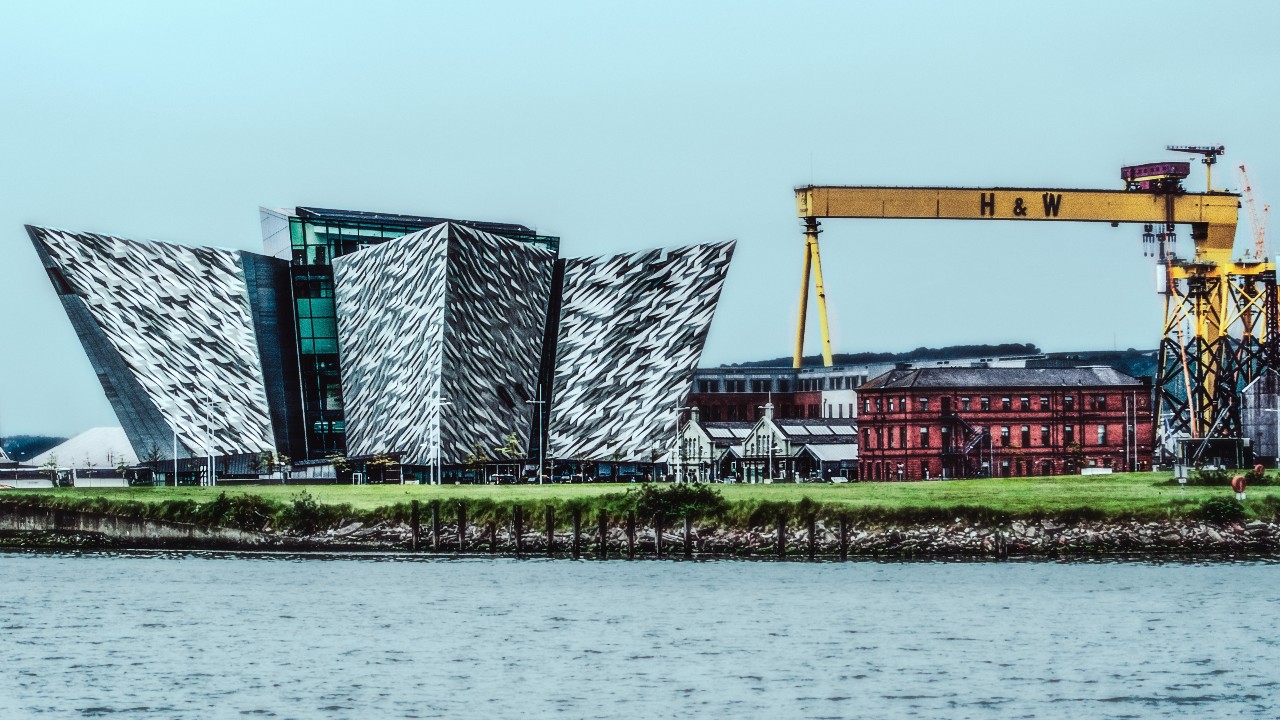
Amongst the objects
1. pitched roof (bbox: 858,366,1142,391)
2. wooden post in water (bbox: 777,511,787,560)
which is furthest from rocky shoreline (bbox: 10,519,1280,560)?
pitched roof (bbox: 858,366,1142,391)

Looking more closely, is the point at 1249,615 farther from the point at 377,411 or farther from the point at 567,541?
the point at 377,411

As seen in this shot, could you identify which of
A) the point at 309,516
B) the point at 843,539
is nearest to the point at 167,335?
the point at 309,516

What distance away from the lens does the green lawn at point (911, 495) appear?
67562mm

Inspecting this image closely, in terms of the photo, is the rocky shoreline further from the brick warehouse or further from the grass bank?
the brick warehouse

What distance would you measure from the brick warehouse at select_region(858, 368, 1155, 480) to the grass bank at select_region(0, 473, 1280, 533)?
75.9ft

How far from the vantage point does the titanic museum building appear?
11350cm

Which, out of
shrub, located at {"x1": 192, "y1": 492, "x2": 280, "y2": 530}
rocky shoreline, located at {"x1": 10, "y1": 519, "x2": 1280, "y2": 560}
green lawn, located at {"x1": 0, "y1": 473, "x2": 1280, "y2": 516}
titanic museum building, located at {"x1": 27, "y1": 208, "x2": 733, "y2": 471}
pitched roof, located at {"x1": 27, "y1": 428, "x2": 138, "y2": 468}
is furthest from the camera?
pitched roof, located at {"x1": 27, "y1": 428, "x2": 138, "y2": 468}

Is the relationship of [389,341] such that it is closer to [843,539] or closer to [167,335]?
[167,335]

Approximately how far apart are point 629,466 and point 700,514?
1905 inches

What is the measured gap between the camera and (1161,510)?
66.4m

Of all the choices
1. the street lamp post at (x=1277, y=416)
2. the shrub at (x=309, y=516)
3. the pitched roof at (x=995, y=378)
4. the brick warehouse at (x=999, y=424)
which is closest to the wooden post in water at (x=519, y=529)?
the shrub at (x=309, y=516)

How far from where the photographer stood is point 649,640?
154 ft

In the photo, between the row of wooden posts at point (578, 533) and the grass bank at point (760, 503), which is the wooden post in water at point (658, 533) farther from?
the grass bank at point (760, 503)

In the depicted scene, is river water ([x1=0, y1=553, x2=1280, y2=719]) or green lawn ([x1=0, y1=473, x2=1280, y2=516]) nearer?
river water ([x1=0, y1=553, x2=1280, y2=719])
